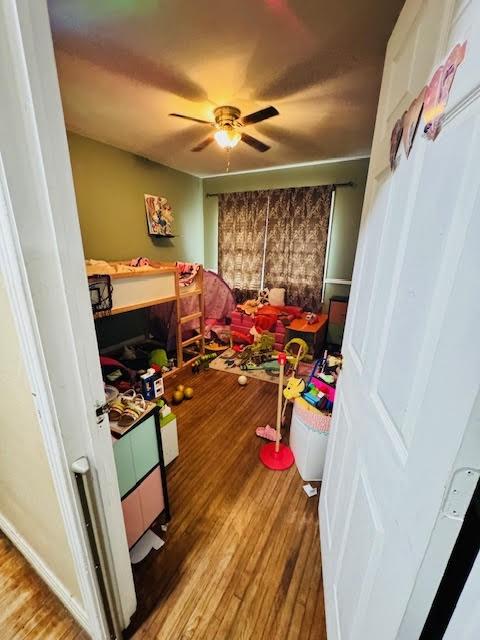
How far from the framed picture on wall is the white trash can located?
3297 millimetres

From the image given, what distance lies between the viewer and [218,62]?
1.65 m

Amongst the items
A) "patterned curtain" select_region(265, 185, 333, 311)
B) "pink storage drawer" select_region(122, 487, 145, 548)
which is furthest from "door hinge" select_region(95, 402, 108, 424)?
"patterned curtain" select_region(265, 185, 333, 311)

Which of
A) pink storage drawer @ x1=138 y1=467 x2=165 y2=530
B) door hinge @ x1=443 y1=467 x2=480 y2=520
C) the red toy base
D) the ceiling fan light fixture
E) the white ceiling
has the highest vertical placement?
the white ceiling

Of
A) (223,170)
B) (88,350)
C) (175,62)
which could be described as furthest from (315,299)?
(88,350)

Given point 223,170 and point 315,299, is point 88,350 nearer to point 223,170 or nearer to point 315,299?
point 315,299

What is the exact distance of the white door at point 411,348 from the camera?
408 mm

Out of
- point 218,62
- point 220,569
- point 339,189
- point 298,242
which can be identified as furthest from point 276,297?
point 220,569

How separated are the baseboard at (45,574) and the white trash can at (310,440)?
1283 millimetres

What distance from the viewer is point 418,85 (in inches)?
26.0

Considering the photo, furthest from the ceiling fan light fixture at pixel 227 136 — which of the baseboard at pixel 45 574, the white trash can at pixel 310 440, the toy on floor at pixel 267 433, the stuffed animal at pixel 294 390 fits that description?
the baseboard at pixel 45 574

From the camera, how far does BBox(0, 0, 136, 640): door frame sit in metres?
0.51

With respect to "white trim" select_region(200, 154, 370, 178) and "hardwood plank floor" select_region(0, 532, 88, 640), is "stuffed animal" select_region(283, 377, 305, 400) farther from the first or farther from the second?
"white trim" select_region(200, 154, 370, 178)

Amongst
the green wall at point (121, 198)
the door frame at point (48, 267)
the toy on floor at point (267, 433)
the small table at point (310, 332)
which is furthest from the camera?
the small table at point (310, 332)

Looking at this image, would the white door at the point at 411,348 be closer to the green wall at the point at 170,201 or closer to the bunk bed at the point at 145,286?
the bunk bed at the point at 145,286
